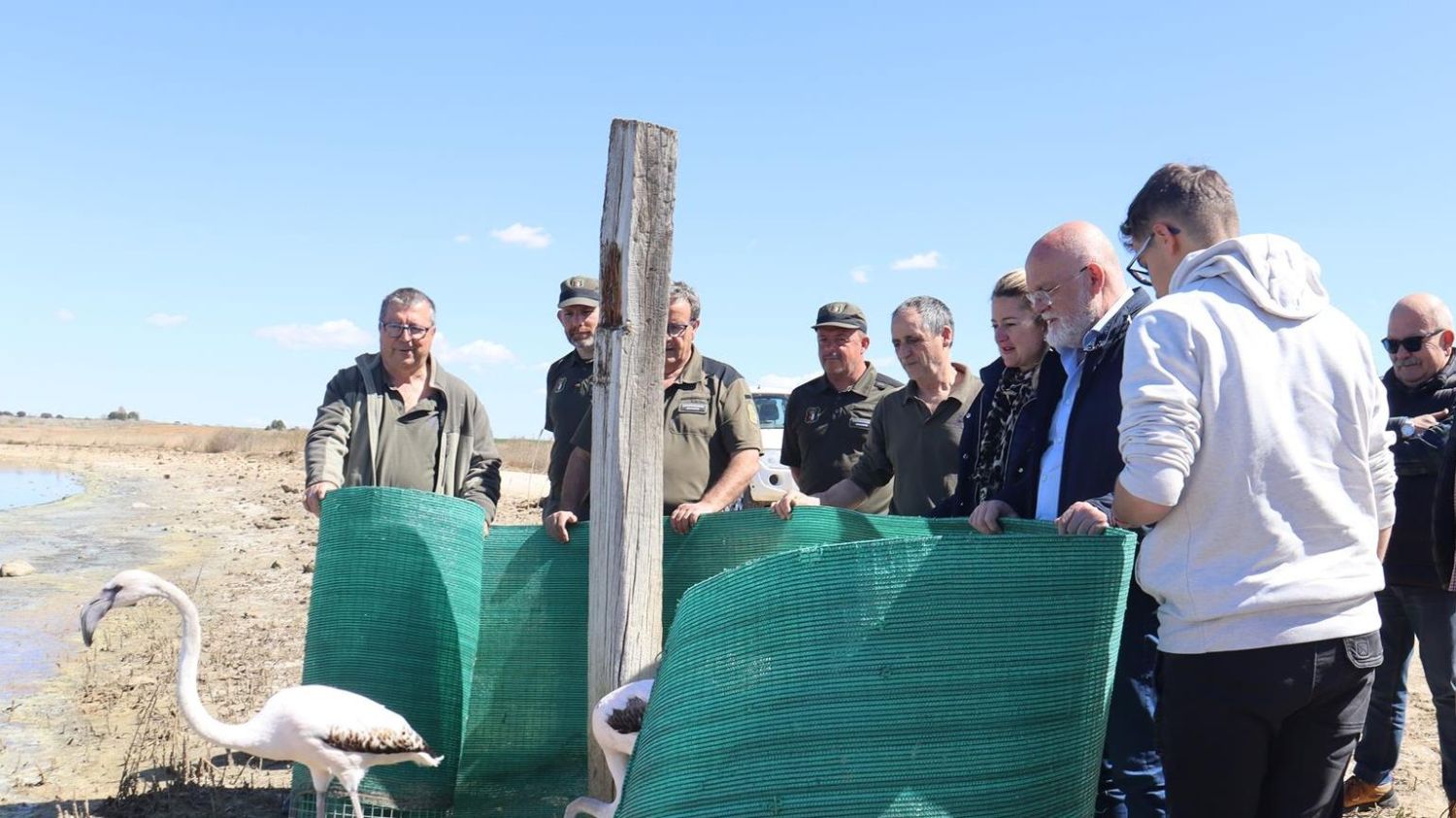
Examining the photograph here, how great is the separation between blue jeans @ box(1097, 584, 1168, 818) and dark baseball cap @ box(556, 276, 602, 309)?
3.87 meters

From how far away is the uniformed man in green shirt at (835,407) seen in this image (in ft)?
22.5

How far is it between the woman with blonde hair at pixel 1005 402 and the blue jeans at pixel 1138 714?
620mm

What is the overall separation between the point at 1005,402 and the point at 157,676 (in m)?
6.99

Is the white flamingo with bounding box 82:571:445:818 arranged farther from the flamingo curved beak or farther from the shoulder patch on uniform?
the shoulder patch on uniform

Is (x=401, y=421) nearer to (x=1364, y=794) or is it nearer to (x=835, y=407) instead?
(x=835, y=407)

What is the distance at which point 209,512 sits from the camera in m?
24.8

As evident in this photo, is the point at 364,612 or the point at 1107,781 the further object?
the point at 364,612

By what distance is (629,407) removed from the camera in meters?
4.62

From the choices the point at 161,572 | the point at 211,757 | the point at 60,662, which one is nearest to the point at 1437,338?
the point at 211,757

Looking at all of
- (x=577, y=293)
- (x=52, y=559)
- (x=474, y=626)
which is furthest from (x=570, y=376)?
(x=52, y=559)

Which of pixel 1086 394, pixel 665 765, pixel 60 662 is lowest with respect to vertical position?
pixel 60 662

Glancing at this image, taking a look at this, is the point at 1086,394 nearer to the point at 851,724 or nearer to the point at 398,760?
the point at 851,724

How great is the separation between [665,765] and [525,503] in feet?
56.8

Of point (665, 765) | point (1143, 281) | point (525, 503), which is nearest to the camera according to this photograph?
point (665, 765)
